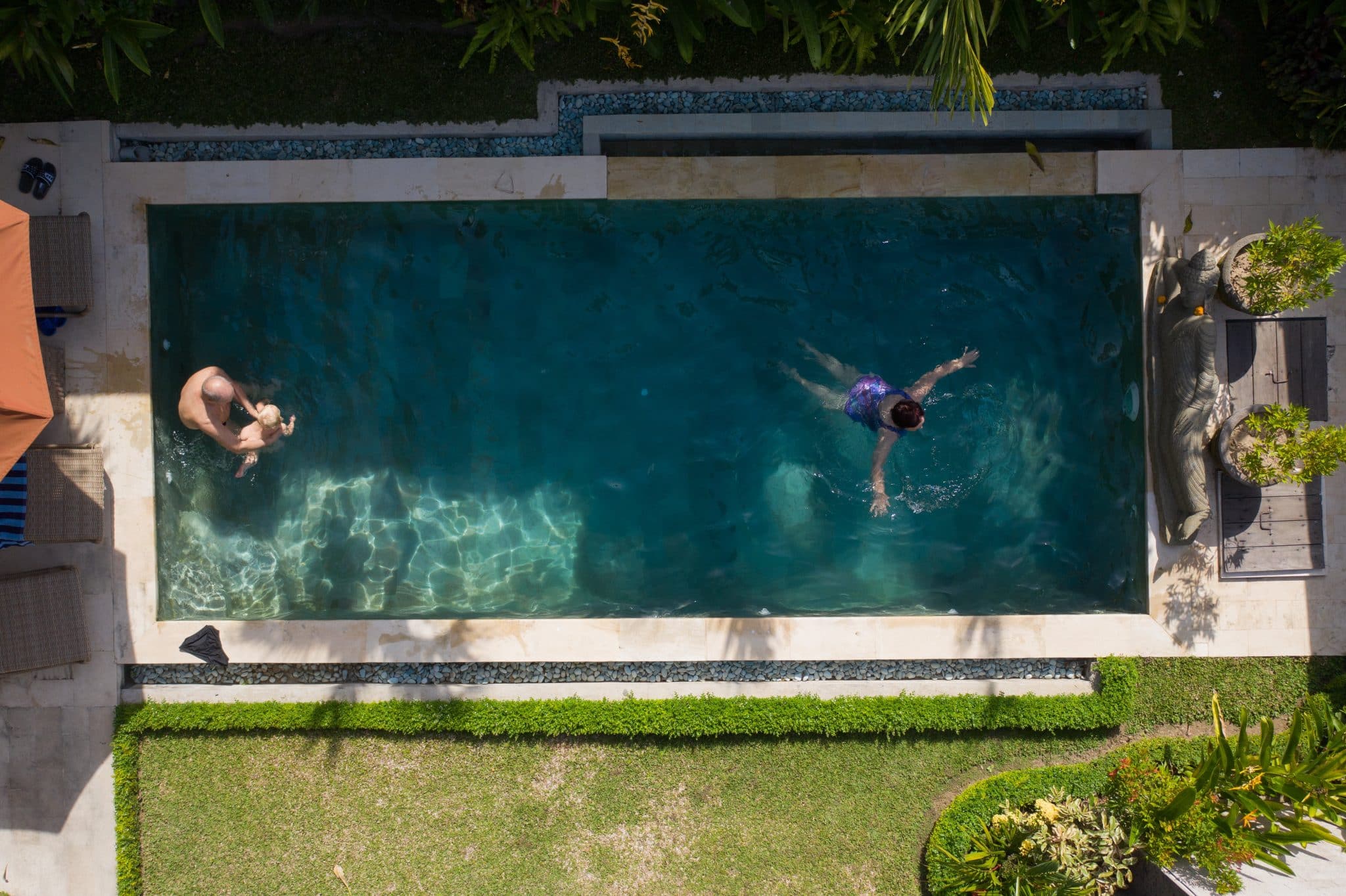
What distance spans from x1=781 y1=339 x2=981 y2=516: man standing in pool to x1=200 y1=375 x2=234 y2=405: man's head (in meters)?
5.83

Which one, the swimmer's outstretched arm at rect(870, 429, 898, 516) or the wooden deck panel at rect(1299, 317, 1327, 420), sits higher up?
the wooden deck panel at rect(1299, 317, 1327, 420)

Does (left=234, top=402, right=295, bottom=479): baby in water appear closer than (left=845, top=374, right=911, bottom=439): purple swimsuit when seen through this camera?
No

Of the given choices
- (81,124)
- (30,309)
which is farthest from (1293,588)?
(81,124)

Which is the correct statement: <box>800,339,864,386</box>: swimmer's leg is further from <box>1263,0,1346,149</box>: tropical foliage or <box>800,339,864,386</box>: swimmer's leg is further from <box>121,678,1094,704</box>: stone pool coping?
<box>1263,0,1346,149</box>: tropical foliage

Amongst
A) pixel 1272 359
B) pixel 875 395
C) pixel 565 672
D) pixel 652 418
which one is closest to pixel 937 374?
pixel 875 395

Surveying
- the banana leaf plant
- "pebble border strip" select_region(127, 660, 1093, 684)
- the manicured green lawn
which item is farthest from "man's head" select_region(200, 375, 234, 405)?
the banana leaf plant

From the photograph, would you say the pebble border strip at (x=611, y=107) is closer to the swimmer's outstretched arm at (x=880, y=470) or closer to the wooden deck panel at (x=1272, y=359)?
the wooden deck panel at (x=1272, y=359)

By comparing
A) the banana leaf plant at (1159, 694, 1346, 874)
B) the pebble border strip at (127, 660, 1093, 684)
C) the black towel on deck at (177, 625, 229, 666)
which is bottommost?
the banana leaf plant at (1159, 694, 1346, 874)

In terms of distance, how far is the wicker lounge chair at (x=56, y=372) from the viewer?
7.81 meters

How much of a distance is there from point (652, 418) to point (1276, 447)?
20.5 feet

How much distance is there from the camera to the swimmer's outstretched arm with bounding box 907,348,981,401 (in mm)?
8062

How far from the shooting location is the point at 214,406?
25.3 feet

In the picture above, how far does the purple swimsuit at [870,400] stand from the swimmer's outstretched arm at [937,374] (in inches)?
7.7

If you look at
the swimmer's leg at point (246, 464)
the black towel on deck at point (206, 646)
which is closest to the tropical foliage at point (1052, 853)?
the black towel on deck at point (206, 646)
